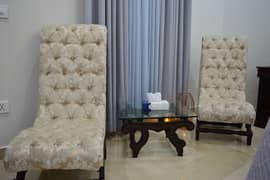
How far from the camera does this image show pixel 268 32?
11.1 ft

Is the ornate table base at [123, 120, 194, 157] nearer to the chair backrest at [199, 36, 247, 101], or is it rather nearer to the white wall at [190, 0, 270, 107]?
the chair backrest at [199, 36, 247, 101]

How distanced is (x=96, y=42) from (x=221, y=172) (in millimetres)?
1496

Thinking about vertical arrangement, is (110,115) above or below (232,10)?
below

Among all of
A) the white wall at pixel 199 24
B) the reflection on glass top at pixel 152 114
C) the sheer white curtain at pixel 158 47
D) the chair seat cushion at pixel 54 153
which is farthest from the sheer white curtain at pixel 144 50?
the chair seat cushion at pixel 54 153

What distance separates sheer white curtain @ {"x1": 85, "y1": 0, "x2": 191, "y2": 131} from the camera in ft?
7.97

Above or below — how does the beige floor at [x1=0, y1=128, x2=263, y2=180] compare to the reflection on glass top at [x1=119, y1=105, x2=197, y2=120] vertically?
below

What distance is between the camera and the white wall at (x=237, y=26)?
321 cm

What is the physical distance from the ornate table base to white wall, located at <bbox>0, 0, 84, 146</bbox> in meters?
0.95

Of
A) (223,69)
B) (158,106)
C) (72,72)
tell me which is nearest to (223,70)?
(223,69)

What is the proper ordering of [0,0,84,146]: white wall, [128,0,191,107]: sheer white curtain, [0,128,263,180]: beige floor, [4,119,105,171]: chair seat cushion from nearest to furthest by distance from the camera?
1. [4,119,105,171]: chair seat cushion
2. [0,128,263,180]: beige floor
3. [0,0,84,146]: white wall
4. [128,0,191,107]: sheer white curtain

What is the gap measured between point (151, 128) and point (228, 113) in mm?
805

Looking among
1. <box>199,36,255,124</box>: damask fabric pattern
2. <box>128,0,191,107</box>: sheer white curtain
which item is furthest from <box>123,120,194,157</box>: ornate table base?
<box>199,36,255,124</box>: damask fabric pattern

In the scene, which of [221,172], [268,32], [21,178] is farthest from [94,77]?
[268,32]

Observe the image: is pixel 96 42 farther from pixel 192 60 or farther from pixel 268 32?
pixel 268 32
